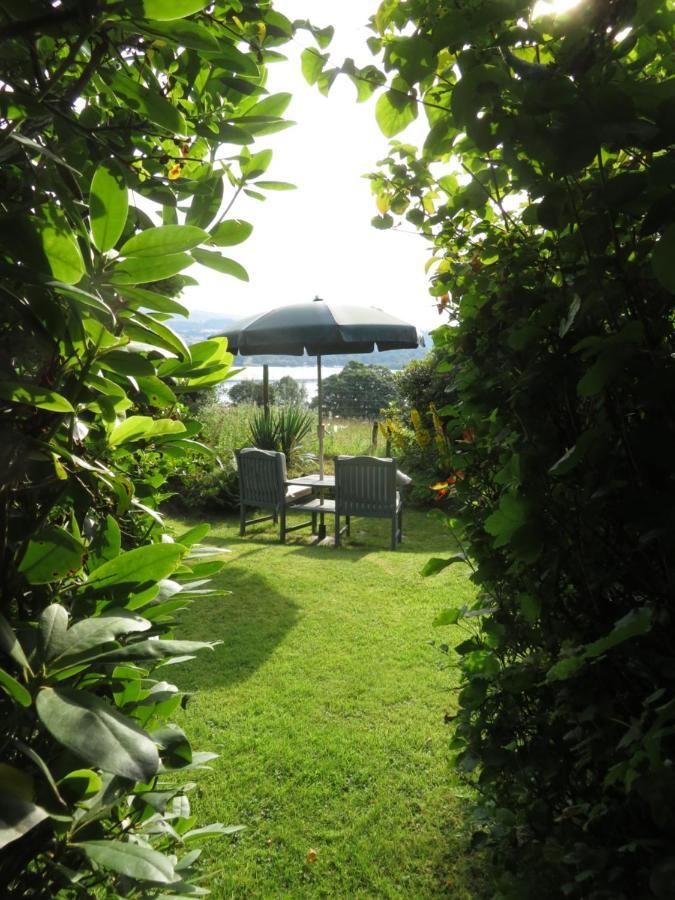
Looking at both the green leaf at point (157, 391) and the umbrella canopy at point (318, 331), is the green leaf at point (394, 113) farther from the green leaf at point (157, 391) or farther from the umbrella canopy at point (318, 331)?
the umbrella canopy at point (318, 331)

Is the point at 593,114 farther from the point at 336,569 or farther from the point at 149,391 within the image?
the point at 336,569

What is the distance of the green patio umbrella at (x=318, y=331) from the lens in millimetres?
6707

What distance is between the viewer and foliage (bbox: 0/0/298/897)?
644mm

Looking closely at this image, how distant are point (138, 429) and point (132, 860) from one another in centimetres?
65

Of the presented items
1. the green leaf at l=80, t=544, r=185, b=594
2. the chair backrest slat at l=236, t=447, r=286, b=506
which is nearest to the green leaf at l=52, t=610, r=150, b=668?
the green leaf at l=80, t=544, r=185, b=594

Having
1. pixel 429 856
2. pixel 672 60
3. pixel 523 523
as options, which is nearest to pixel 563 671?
pixel 523 523

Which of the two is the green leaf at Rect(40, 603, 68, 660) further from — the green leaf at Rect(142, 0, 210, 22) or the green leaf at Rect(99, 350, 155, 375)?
the green leaf at Rect(142, 0, 210, 22)

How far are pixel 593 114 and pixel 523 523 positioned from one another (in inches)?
24.6

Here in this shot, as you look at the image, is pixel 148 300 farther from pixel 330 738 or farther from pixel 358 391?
pixel 358 391

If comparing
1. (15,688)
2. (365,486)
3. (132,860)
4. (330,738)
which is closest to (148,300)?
(15,688)

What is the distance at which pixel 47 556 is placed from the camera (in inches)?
30.3

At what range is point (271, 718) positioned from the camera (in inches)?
123

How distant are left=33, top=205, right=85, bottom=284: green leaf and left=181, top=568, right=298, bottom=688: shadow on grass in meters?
3.23

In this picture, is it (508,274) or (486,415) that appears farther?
(486,415)
